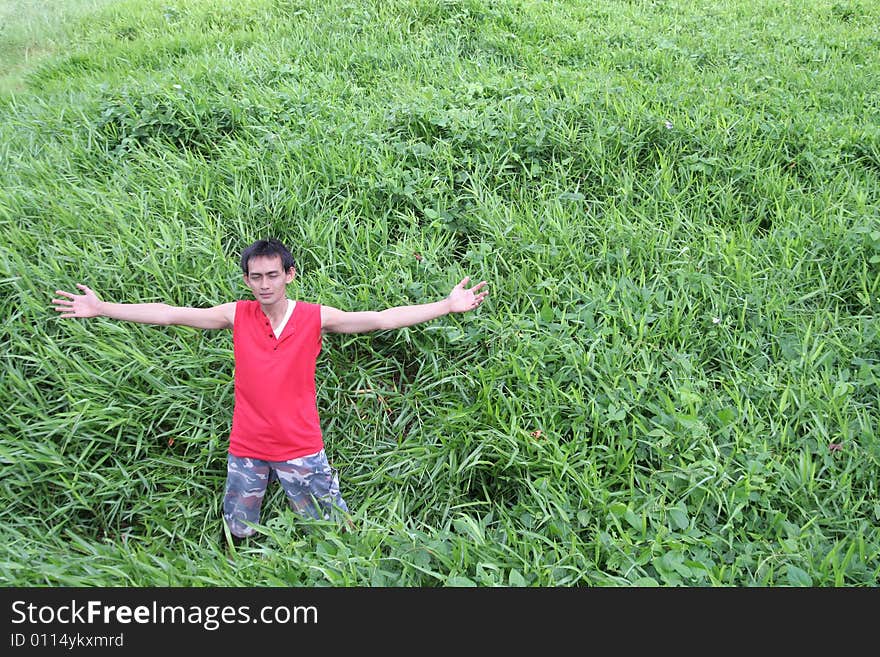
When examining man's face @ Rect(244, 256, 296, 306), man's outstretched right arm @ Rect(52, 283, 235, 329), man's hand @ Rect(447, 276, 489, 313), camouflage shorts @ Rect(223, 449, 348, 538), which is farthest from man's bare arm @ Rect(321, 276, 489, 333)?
camouflage shorts @ Rect(223, 449, 348, 538)

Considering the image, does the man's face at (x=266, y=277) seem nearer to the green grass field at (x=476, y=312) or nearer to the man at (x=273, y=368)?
the man at (x=273, y=368)

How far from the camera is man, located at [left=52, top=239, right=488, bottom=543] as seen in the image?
8.18 feet

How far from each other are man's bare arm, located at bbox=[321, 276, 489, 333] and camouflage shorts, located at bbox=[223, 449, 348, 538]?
51cm

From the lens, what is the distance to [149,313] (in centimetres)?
261

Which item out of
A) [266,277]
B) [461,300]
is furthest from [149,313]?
[461,300]

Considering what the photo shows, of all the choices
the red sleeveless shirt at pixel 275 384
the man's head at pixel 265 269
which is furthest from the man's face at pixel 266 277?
the red sleeveless shirt at pixel 275 384

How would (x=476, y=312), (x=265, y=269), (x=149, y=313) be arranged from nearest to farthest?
(x=265, y=269), (x=149, y=313), (x=476, y=312)

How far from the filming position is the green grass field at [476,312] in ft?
7.84

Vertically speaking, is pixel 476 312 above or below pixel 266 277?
below

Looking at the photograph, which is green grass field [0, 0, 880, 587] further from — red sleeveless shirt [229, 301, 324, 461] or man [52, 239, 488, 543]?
red sleeveless shirt [229, 301, 324, 461]

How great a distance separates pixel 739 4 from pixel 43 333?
288 inches

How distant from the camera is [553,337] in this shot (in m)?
3.04

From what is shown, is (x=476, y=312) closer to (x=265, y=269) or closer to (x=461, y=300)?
(x=461, y=300)

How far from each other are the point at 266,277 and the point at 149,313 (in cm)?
54
